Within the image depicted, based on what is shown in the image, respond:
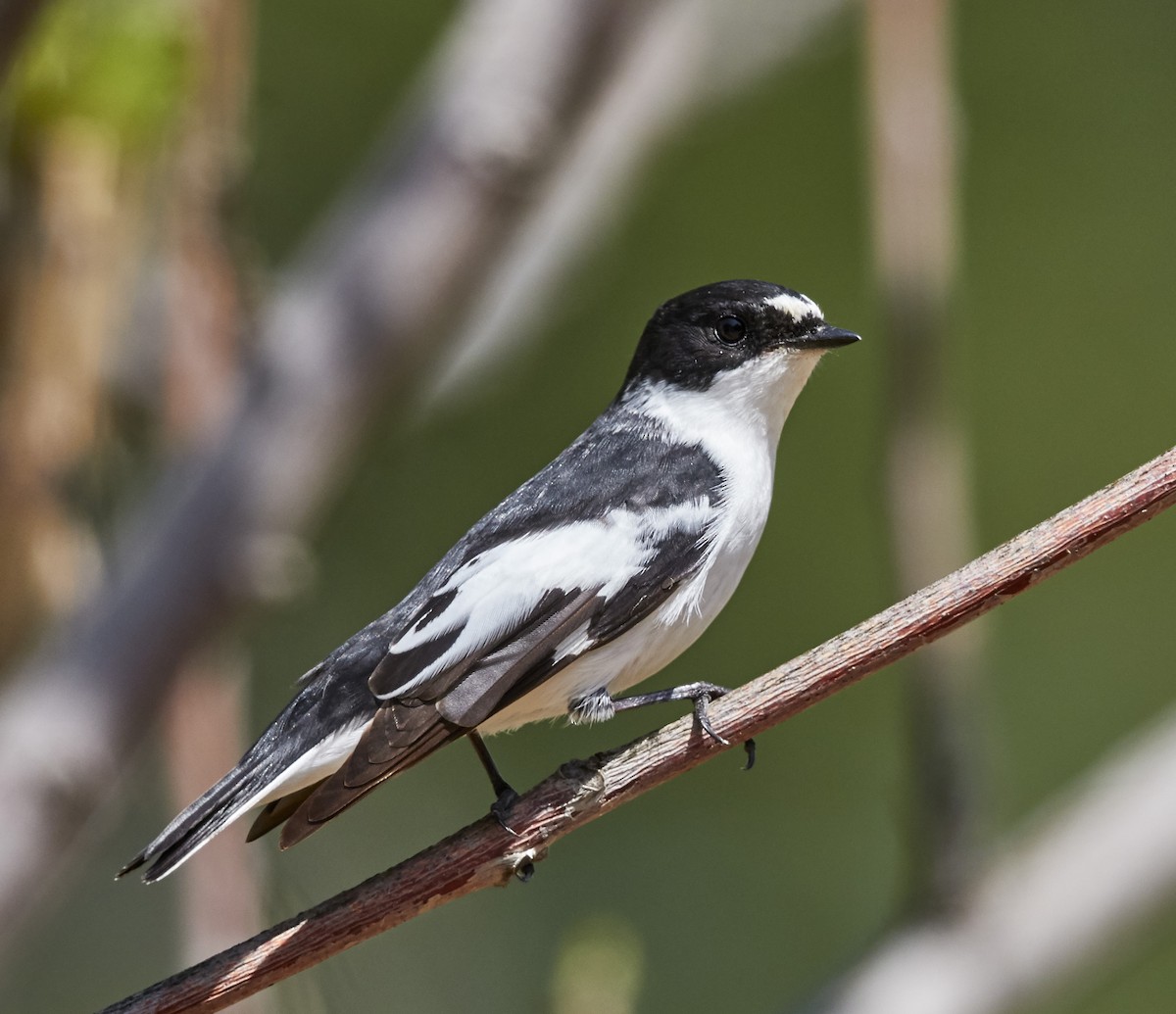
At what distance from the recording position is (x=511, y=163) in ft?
11.4

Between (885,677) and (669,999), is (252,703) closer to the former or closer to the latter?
(669,999)

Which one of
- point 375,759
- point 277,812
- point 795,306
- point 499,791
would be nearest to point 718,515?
point 795,306

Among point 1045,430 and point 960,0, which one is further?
point 960,0

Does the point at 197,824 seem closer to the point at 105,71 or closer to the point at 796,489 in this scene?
the point at 105,71

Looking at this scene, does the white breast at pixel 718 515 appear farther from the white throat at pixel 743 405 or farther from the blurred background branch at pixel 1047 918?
the blurred background branch at pixel 1047 918

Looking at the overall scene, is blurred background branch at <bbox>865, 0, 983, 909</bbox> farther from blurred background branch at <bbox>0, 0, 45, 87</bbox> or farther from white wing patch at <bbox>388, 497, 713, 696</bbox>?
blurred background branch at <bbox>0, 0, 45, 87</bbox>

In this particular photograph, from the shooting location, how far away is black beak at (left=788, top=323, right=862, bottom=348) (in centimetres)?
275

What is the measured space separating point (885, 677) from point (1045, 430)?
1411 millimetres

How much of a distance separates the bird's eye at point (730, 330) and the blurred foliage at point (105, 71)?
1259 millimetres

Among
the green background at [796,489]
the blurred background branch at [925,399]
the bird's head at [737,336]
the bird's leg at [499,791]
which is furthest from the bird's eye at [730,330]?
the green background at [796,489]

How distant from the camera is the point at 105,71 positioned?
3.29 metres

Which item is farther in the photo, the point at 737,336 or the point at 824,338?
the point at 737,336

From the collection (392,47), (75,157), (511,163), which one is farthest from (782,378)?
(392,47)

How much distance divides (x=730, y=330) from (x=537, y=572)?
71cm
